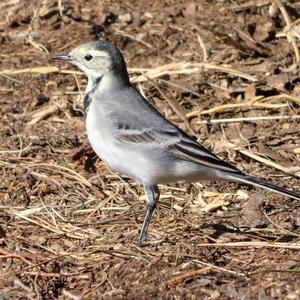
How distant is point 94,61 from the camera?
26.4 ft

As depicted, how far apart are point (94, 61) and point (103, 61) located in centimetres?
9

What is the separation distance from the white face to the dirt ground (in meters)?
1.12

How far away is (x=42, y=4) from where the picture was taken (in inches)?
473

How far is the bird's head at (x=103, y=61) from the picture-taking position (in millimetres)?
7977

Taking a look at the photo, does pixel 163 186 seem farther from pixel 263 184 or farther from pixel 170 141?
pixel 263 184

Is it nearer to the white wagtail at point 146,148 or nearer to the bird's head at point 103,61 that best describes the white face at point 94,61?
the bird's head at point 103,61

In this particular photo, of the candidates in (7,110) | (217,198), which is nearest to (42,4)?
(7,110)

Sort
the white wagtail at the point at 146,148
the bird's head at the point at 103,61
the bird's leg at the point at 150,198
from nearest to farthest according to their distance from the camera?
the white wagtail at the point at 146,148
the bird's leg at the point at 150,198
the bird's head at the point at 103,61

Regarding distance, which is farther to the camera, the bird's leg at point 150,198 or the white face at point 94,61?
the white face at point 94,61

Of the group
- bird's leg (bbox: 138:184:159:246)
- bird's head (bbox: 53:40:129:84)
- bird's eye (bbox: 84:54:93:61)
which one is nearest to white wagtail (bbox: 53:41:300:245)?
bird's leg (bbox: 138:184:159:246)

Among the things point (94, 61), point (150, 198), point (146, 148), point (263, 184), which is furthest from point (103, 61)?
point (263, 184)

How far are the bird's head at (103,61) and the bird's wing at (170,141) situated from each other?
68 cm

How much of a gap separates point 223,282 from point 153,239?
107 centimetres

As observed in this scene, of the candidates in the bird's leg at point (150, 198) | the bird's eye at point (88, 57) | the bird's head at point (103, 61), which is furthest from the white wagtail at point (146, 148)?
the bird's eye at point (88, 57)
